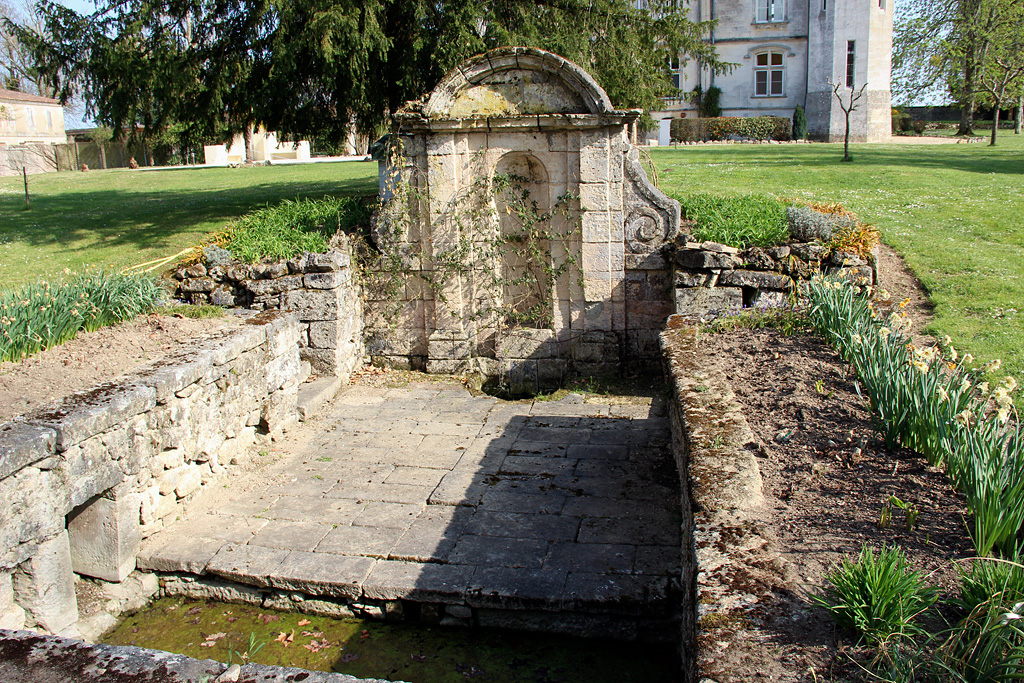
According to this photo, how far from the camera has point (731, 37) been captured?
103ft

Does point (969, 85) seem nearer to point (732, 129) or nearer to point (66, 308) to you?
point (732, 129)

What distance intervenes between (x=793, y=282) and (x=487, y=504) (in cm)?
405

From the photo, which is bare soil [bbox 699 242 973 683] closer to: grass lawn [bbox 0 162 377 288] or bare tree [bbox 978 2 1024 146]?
grass lawn [bbox 0 162 377 288]

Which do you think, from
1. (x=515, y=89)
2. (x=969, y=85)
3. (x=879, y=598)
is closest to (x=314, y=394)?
(x=515, y=89)

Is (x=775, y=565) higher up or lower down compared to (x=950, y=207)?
lower down

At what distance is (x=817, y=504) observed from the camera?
10.5 ft

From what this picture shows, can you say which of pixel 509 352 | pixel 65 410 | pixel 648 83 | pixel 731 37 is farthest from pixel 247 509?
pixel 731 37

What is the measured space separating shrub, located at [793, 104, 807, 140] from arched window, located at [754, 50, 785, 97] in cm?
178

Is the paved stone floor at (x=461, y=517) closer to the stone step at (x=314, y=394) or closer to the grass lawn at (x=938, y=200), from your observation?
the stone step at (x=314, y=394)

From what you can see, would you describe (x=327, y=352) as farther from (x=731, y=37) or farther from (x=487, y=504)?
(x=731, y=37)

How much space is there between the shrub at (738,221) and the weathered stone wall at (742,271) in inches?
6.3

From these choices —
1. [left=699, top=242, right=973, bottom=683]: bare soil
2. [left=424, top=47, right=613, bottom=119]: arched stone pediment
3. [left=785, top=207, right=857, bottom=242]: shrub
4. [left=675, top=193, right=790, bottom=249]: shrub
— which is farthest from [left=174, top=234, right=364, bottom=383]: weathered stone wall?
[left=785, top=207, right=857, bottom=242]: shrub

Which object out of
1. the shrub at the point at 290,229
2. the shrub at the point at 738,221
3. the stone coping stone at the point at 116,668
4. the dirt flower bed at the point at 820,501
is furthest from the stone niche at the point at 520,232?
the stone coping stone at the point at 116,668

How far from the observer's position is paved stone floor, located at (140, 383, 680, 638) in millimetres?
4445
